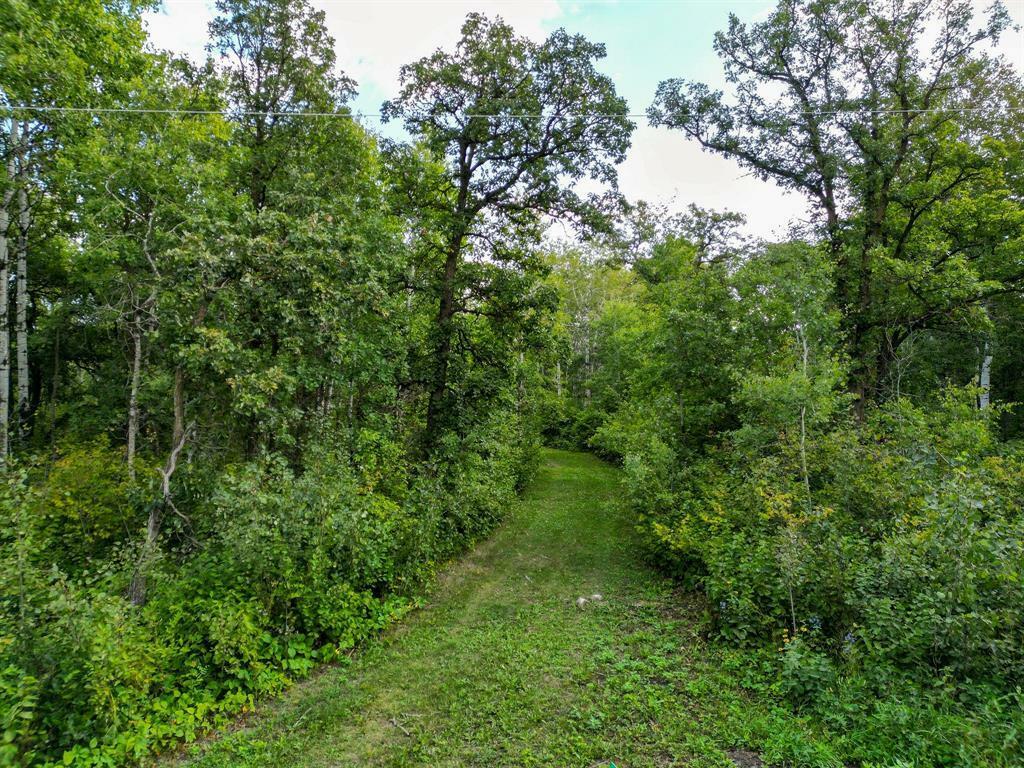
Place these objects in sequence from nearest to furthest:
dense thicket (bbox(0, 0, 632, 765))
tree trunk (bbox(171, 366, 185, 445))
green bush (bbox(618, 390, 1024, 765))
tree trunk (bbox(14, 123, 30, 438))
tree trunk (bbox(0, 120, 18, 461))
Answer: green bush (bbox(618, 390, 1024, 765)) < dense thicket (bbox(0, 0, 632, 765)) < tree trunk (bbox(171, 366, 185, 445)) < tree trunk (bbox(0, 120, 18, 461)) < tree trunk (bbox(14, 123, 30, 438))

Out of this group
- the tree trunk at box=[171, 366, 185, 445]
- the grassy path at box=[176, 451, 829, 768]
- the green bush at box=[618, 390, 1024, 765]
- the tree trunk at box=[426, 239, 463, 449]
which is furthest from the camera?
the tree trunk at box=[426, 239, 463, 449]

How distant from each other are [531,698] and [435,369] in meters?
7.26

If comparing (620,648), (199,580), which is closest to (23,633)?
(199,580)

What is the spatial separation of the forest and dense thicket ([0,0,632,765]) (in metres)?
0.06

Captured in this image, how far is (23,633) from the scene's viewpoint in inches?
125

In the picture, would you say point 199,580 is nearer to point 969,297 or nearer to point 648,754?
point 648,754

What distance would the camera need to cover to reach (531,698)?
4.33 m

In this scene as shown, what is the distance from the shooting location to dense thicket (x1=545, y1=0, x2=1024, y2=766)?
356 centimetres

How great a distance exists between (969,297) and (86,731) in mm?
17377

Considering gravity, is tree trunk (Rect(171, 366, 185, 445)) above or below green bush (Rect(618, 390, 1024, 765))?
above

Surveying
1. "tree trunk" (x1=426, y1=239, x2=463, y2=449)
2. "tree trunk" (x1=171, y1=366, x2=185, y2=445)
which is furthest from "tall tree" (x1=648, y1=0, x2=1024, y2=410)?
"tree trunk" (x1=171, y1=366, x2=185, y2=445)

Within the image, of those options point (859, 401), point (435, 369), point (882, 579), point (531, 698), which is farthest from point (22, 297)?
point (859, 401)

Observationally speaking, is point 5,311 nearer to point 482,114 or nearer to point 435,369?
point 435,369

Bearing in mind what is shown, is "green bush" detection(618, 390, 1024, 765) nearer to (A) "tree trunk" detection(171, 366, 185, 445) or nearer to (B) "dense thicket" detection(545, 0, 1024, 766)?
(B) "dense thicket" detection(545, 0, 1024, 766)
